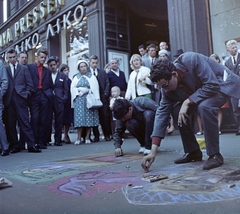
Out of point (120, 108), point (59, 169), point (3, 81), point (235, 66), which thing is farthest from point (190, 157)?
point (235, 66)

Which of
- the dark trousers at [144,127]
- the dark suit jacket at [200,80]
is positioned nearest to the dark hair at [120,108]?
the dark trousers at [144,127]

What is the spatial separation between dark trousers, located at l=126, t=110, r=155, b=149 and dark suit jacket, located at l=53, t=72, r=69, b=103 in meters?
2.84

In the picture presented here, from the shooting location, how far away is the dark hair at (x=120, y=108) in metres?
3.98

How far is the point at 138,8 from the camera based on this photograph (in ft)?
38.3

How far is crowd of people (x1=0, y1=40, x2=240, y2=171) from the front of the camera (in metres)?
2.94

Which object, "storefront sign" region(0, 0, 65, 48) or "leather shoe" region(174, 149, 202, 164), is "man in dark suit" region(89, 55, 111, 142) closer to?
"leather shoe" region(174, 149, 202, 164)

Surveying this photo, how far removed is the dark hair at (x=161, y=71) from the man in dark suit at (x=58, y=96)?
4.16 m

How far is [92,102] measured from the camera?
22.1 feet

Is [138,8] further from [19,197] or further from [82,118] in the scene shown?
[19,197]

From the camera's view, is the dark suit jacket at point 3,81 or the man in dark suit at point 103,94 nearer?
the dark suit jacket at point 3,81

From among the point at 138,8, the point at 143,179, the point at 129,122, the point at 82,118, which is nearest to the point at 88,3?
the point at 138,8

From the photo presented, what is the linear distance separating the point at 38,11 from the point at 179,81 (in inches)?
483

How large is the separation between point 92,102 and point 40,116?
1.09 meters

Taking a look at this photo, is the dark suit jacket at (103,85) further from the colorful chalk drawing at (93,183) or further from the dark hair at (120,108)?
the colorful chalk drawing at (93,183)
